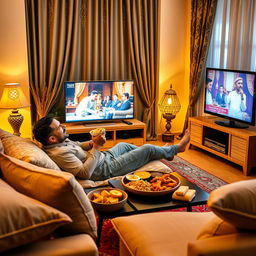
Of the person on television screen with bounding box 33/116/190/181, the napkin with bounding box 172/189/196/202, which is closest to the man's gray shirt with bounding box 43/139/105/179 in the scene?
the person on television screen with bounding box 33/116/190/181

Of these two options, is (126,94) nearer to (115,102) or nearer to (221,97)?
(115,102)

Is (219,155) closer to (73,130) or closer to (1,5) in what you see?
(73,130)

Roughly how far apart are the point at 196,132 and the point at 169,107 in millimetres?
657

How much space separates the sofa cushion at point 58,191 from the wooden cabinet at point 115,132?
132 inches

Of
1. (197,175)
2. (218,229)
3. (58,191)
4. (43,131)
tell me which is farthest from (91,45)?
(218,229)

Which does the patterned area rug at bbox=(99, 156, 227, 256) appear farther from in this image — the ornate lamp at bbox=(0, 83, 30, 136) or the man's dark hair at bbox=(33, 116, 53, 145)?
the ornate lamp at bbox=(0, 83, 30, 136)

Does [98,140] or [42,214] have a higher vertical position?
[42,214]

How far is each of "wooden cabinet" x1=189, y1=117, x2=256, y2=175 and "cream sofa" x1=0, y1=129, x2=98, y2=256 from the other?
9.92 feet

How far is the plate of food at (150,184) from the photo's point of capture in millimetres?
2707

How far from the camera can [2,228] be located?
4.55 ft

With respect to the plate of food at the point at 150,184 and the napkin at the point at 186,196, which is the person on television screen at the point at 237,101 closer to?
the plate of food at the point at 150,184

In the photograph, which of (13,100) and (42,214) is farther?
(13,100)

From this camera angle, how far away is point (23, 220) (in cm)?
143

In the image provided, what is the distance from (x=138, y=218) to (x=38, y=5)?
3.71m
